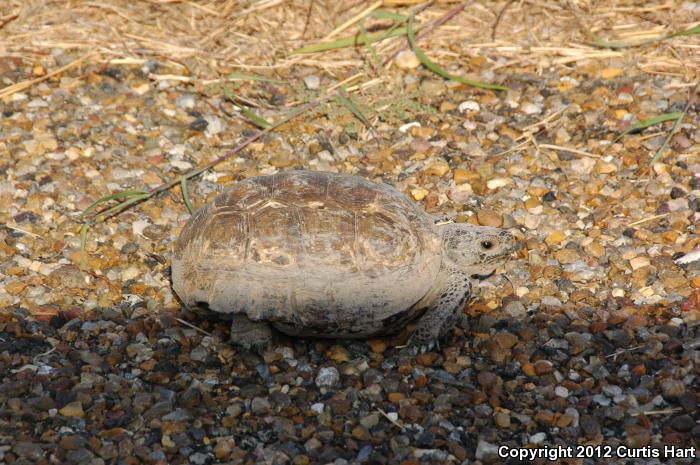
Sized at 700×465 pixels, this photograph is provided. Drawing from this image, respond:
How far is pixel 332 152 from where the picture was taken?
5535mm

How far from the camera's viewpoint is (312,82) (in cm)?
615

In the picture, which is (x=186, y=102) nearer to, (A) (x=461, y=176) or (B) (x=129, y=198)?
(B) (x=129, y=198)

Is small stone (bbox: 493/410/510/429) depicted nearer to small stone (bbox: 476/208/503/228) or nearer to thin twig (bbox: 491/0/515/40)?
small stone (bbox: 476/208/503/228)

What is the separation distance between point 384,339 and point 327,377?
484 mm

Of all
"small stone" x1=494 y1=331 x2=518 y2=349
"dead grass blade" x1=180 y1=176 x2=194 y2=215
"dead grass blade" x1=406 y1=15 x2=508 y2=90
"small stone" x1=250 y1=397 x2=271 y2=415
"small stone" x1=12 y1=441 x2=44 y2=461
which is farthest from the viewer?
"dead grass blade" x1=406 y1=15 x2=508 y2=90

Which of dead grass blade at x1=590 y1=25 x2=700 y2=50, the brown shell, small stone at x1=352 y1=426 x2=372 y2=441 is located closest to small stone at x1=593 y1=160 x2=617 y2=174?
dead grass blade at x1=590 y1=25 x2=700 y2=50

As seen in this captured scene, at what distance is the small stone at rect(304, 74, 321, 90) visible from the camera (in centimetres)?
611

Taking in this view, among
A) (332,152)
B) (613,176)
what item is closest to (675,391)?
(613,176)

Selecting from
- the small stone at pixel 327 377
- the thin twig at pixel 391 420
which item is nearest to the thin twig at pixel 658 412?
the thin twig at pixel 391 420

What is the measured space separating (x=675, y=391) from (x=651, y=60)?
325cm

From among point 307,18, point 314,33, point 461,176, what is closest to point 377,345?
point 461,176

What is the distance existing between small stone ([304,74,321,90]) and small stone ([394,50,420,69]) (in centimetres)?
63

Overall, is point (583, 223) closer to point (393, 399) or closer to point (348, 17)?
point (393, 399)

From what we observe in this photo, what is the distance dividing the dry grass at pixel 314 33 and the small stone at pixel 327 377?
298 centimetres
